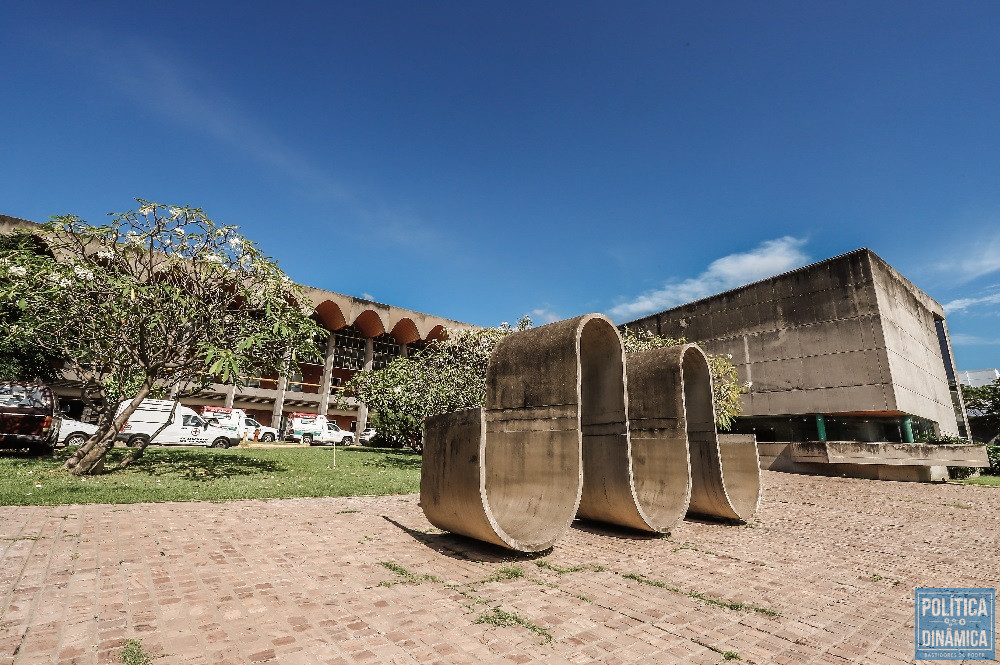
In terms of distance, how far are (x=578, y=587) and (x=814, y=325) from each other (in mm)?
29437

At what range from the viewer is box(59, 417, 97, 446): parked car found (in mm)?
19297

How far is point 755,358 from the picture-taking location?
Answer: 3000 cm

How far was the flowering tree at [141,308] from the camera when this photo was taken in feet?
35.3

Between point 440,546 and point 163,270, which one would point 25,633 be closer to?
point 440,546

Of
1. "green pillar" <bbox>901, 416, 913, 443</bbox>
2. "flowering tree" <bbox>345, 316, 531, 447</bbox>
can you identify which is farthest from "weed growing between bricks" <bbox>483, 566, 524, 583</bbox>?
"green pillar" <bbox>901, 416, 913, 443</bbox>

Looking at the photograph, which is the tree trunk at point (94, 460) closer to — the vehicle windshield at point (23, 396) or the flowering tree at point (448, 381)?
the vehicle windshield at point (23, 396)

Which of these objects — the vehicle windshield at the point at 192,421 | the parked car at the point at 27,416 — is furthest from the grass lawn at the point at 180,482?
the vehicle windshield at the point at 192,421

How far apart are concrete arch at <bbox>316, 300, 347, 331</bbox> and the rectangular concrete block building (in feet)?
97.6

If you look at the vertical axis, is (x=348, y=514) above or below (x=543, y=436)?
below

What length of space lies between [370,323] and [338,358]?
199 inches

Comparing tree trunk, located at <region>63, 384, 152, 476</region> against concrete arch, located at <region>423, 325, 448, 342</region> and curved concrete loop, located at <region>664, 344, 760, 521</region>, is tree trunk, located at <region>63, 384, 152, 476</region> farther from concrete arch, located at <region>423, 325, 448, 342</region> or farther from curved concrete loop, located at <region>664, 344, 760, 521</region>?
concrete arch, located at <region>423, 325, 448, 342</region>

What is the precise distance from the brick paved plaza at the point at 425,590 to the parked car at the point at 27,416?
10089 millimetres

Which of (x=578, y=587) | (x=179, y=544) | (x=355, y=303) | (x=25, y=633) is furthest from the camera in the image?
(x=355, y=303)

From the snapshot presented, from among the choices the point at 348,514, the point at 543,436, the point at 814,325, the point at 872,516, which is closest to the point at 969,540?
the point at 872,516
